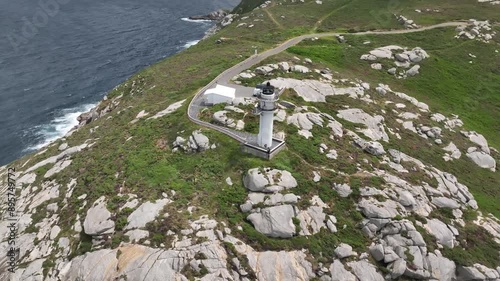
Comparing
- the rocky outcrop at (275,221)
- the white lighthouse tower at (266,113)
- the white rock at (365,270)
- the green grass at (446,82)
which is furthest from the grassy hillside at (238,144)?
the white lighthouse tower at (266,113)

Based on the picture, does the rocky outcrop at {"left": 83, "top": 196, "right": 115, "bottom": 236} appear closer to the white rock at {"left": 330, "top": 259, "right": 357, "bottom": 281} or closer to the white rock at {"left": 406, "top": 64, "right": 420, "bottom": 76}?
the white rock at {"left": 330, "top": 259, "right": 357, "bottom": 281}

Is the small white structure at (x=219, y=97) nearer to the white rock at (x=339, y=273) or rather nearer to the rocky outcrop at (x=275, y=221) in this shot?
the rocky outcrop at (x=275, y=221)

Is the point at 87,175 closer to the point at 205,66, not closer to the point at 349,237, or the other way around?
the point at 349,237

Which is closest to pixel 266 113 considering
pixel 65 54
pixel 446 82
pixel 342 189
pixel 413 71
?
pixel 342 189

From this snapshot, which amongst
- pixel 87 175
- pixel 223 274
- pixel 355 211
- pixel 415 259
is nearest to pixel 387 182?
pixel 355 211

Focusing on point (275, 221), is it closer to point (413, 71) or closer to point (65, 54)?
point (413, 71)

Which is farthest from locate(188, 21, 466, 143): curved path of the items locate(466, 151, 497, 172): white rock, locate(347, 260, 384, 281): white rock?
locate(466, 151, 497, 172): white rock
